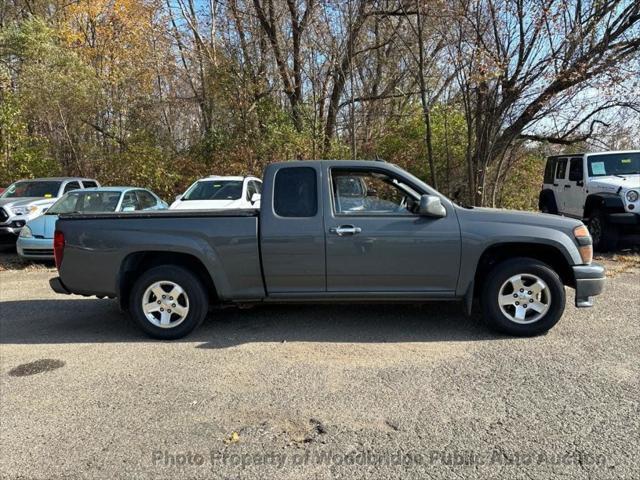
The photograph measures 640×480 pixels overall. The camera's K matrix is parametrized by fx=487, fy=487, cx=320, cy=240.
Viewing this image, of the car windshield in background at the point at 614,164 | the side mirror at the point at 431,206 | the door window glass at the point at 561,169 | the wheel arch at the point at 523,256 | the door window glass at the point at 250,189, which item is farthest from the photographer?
the door window glass at the point at 250,189

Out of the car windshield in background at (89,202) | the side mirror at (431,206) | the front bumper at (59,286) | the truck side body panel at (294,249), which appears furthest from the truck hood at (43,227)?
the side mirror at (431,206)

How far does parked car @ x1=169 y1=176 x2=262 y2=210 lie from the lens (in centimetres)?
1108

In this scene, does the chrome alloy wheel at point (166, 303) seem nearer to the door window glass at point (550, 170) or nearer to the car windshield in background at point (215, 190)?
the car windshield in background at point (215, 190)

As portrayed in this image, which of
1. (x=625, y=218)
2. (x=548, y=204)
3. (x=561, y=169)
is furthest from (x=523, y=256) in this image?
(x=548, y=204)

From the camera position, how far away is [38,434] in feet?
Answer: 10.8

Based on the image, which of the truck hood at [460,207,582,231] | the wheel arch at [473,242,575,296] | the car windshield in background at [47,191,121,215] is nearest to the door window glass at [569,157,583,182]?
the wheel arch at [473,242,575,296]

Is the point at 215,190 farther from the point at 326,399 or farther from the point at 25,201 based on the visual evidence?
the point at 326,399

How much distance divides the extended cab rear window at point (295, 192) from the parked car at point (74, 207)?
4.68 meters

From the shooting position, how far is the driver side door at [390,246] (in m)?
4.76

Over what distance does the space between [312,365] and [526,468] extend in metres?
1.97

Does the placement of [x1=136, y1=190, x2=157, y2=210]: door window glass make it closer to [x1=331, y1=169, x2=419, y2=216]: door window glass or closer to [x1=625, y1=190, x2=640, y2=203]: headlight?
[x1=331, y1=169, x2=419, y2=216]: door window glass

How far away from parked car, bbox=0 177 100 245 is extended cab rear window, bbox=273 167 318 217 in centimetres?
821

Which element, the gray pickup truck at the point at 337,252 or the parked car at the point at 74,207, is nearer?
the gray pickup truck at the point at 337,252

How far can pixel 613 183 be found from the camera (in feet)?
30.6
